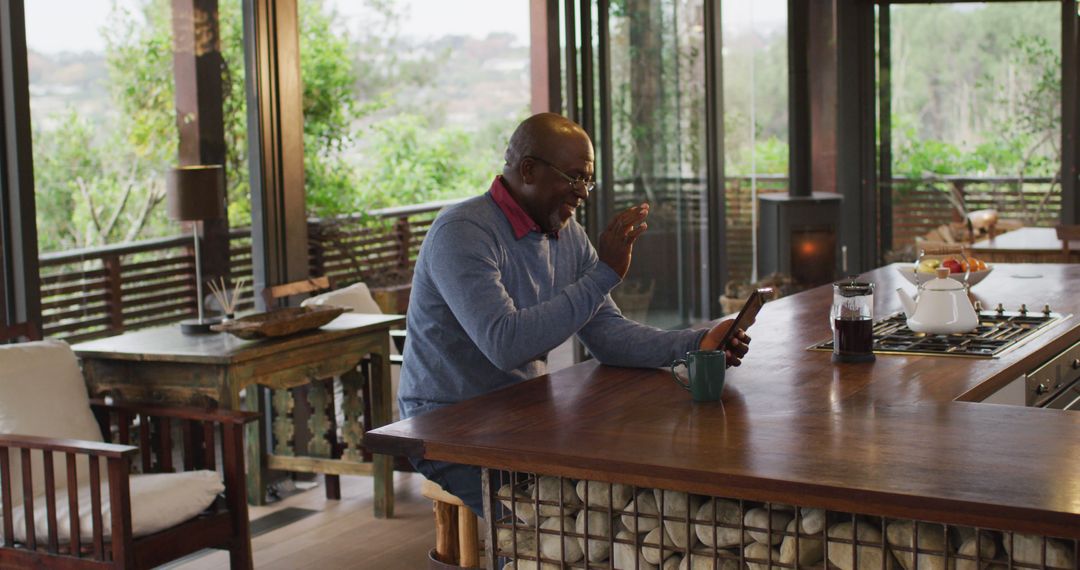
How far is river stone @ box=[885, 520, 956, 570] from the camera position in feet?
6.12

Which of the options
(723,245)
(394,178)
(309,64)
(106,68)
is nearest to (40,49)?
(106,68)

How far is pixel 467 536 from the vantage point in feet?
8.93

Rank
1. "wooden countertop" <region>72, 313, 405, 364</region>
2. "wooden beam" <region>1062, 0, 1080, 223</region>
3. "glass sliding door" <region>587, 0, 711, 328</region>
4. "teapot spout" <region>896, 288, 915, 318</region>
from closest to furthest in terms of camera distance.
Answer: "teapot spout" <region>896, 288, 915, 318</region> < "wooden countertop" <region>72, 313, 405, 364</region> < "glass sliding door" <region>587, 0, 711, 328</region> < "wooden beam" <region>1062, 0, 1080, 223</region>

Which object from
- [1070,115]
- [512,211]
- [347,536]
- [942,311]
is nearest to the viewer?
[512,211]

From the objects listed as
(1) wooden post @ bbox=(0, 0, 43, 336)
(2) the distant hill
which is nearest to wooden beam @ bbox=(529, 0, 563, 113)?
(2) the distant hill

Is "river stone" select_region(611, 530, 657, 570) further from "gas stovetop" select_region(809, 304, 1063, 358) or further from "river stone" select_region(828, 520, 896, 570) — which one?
"gas stovetop" select_region(809, 304, 1063, 358)

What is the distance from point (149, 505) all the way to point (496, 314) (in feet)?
4.04

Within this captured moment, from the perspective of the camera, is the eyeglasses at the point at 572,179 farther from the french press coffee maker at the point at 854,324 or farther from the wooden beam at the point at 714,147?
the wooden beam at the point at 714,147

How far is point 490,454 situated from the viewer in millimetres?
2166

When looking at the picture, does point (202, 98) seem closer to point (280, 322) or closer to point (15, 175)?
point (15, 175)

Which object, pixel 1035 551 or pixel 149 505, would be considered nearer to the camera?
pixel 1035 551

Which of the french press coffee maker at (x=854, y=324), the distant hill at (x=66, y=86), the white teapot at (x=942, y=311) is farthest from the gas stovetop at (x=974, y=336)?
the distant hill at (x=66, y=86)

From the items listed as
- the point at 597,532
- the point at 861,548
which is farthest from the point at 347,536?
the point at 861,548

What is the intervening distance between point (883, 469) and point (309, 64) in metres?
4.31
